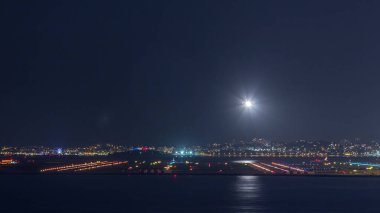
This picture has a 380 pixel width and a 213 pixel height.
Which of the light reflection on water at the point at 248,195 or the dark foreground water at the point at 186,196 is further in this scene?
the dark foreground water at the point at 186,196

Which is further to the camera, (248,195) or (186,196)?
(248,195)

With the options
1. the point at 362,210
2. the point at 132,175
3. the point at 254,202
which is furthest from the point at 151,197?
the point at 132,175

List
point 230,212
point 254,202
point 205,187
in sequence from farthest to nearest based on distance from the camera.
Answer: point 205,187 → point 254,202 → point 230,212

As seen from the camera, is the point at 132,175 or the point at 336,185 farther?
the point at 132,175

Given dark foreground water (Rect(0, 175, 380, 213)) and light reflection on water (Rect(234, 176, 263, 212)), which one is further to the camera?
dark foreground water (Rect(0, 175, 380, 213))

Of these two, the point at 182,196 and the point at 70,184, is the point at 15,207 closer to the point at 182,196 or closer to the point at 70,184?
the point at 182,196

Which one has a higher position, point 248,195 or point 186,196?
point 186,196
